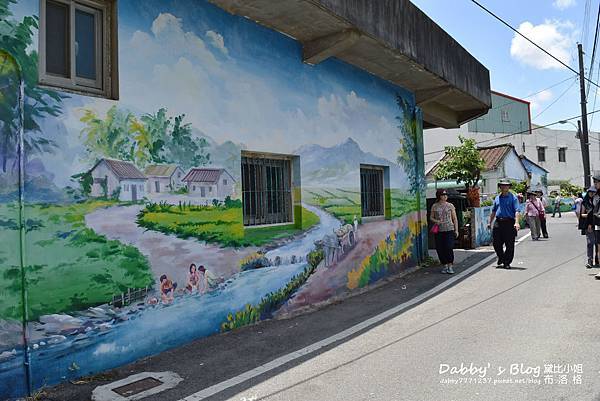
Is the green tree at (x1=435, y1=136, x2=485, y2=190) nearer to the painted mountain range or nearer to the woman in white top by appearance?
the woman in white top

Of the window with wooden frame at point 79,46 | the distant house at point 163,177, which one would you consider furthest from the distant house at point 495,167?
the window with wooden frame at point 79,46

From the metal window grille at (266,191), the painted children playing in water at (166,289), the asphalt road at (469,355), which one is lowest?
the asphalt road at (469,355)

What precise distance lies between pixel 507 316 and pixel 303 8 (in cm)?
471

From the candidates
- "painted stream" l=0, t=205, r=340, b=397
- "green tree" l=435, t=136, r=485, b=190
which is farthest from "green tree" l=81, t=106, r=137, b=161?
"green tree" l=435, t=136, r=485, b=190

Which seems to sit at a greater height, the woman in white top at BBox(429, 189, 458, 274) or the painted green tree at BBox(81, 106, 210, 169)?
the painted green tree at BBox(81, 106, 210, 169)

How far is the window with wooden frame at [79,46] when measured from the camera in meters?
4.37

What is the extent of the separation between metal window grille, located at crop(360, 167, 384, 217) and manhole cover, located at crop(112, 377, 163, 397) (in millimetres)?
5410

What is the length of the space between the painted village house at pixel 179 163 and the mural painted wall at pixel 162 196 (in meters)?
0.02

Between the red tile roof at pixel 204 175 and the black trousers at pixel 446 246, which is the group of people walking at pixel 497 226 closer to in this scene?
the black trousers at pixel 446 246

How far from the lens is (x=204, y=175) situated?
553 cm

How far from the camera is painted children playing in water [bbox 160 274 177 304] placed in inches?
197

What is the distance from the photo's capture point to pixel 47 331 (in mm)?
4047

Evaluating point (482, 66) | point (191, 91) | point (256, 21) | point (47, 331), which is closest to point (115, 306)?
point (47, 331)

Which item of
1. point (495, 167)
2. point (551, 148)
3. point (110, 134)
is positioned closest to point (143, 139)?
point (110, 134)
